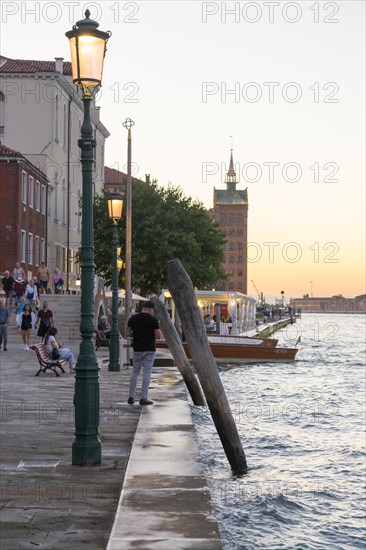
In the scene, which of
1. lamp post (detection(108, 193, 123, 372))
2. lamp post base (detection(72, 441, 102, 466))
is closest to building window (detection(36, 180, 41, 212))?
lamp post (detection(108, 193, 123, 372))

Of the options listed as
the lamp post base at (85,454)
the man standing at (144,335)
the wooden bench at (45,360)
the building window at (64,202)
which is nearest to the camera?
the lamp post base at (85,454)

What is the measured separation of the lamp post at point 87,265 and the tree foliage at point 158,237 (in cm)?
4790

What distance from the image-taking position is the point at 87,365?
396 inches

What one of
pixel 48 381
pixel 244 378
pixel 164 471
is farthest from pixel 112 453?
pixel 244 378

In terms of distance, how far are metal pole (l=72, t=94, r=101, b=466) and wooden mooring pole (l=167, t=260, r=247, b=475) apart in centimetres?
498

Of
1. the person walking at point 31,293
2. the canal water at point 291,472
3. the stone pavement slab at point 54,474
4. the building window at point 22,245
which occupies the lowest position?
the canal water at point 291,472

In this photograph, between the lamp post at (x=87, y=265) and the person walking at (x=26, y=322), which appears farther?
the person walking at (x=26, y=322)

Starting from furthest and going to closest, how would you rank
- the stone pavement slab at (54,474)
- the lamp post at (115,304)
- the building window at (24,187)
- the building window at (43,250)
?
the building window at (43,250)
the building window at (24,187)
the lamp post at (115,304)
the stone pavement slab at (54,474)

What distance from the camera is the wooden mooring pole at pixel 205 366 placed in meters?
15.0

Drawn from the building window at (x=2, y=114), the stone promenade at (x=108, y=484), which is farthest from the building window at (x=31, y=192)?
the stone promenade at (x=108, y=484)

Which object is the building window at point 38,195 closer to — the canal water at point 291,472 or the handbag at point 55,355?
the canal water at point 291,472

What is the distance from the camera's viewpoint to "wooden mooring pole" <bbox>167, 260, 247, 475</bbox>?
1500 centimetres

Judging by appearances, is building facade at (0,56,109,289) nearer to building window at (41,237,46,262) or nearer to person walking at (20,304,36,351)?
building window at (41,237,46,262)

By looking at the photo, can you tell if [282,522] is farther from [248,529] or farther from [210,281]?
[210,281]
